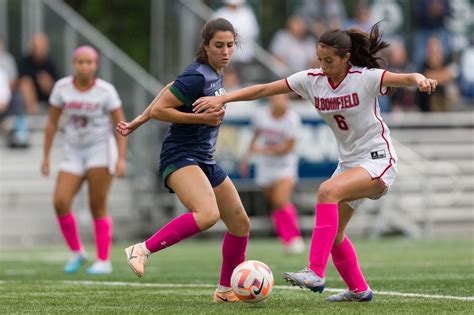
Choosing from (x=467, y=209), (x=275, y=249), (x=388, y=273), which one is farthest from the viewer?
(x=467, y=209)

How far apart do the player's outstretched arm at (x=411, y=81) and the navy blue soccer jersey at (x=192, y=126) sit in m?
1.32

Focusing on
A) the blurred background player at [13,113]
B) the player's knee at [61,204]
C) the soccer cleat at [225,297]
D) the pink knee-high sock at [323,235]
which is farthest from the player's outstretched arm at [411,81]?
the blurred background player at [13,113]

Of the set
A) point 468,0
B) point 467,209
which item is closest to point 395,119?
point 467,209

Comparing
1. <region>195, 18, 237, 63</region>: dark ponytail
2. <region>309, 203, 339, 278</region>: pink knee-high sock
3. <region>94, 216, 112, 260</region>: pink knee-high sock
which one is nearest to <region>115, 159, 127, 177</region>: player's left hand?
<region>94, 216, 112, 260</region>: pink knee-high sock

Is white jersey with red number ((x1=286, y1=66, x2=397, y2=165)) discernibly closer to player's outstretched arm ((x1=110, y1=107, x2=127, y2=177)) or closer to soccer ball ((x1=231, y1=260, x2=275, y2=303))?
soccer ball ((x1=231, y1=260, x2=275, y2=303))

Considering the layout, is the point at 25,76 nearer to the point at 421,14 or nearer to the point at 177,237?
the point at 421,14

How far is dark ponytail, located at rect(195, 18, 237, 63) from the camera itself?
8.47 m

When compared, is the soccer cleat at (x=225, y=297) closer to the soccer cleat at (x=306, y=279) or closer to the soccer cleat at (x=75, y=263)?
the soccer cleat at (x=306, y=279)

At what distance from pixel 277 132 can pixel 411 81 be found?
917 centimetres

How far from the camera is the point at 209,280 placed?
10.8m

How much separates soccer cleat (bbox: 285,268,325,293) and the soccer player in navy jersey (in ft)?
2.79

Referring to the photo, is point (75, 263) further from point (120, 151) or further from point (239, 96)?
point (239, 96)

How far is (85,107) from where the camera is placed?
12.3 m

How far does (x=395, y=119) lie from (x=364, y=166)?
46.9ft
